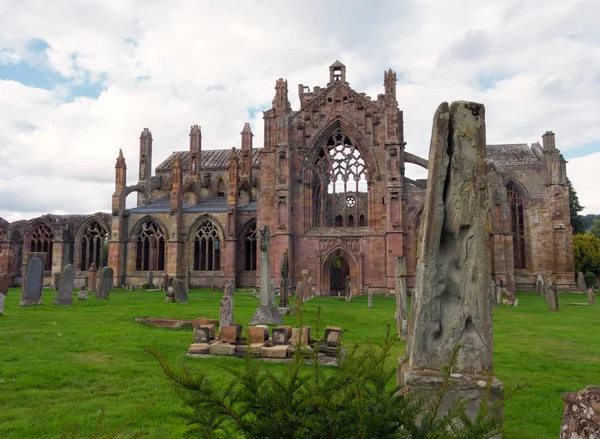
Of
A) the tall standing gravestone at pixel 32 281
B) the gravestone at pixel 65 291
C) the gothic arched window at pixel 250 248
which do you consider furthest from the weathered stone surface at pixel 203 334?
the gothic arched window at pixel 250 248

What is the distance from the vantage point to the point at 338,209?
40.2 m

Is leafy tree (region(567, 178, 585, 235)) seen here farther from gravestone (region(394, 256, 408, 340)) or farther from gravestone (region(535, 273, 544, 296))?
gravestone (region(394, 256, 408, 340))

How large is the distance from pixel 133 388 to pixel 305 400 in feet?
15.2

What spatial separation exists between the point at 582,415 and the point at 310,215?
84.4 ft

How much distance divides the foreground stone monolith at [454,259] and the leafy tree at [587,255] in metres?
41.0

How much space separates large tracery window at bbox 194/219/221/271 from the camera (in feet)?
106

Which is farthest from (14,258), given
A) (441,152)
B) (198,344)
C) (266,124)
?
(441,152)

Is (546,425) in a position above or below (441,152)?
below

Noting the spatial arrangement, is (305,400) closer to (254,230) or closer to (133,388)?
(133,388)

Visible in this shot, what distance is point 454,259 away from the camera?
461 centimetres

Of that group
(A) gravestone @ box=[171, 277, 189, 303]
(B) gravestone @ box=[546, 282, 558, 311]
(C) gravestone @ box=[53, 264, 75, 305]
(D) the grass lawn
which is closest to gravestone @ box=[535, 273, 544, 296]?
(B) gravestone @ box=[546, 282, 558, 311]

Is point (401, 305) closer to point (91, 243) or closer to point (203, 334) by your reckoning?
point (203, 334)

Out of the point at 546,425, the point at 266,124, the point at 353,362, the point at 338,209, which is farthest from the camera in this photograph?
the point at 338,209

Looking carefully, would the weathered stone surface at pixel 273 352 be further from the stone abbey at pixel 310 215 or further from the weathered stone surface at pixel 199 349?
the stone abbey at pixel 310 215
